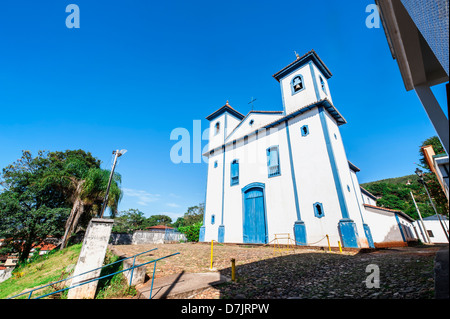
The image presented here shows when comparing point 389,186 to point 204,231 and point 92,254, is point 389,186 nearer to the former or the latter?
point 204,231

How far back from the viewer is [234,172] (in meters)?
16.4

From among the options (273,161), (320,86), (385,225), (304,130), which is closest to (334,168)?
(304,130)

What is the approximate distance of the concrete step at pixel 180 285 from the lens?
404 cm

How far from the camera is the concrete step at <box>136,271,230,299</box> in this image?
4043 millimetres

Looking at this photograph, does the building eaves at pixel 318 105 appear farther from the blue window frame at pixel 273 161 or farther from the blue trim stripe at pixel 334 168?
the blue window frame at pixel 273 161

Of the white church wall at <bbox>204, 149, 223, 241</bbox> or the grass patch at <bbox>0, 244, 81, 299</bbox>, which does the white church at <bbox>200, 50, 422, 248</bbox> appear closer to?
the white church wall at <bbox>204, 149, 223, 241</bbox>

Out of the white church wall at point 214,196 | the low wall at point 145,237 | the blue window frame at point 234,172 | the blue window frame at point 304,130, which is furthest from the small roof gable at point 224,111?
the low wall at point 145,237

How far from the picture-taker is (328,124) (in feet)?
39.5

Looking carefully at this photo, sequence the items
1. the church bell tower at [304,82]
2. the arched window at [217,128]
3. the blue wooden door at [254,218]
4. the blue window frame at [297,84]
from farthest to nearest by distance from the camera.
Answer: the arched window at [217,128] → the blue window frame at [297,84] → the church bell tower at [304,82] → the blue wooden door at [254,218]

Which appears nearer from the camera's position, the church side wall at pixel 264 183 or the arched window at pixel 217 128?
the church side wall at pixel 264 183

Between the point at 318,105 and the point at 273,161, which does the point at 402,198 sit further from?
the point at 273,161

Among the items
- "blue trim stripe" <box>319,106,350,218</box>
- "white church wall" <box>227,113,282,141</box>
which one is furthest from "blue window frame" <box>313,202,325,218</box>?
"white church wall" <box>227,113,282,141</box>

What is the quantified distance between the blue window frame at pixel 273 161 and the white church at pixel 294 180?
Answer: 76 mm

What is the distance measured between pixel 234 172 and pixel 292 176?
17.9 feet
